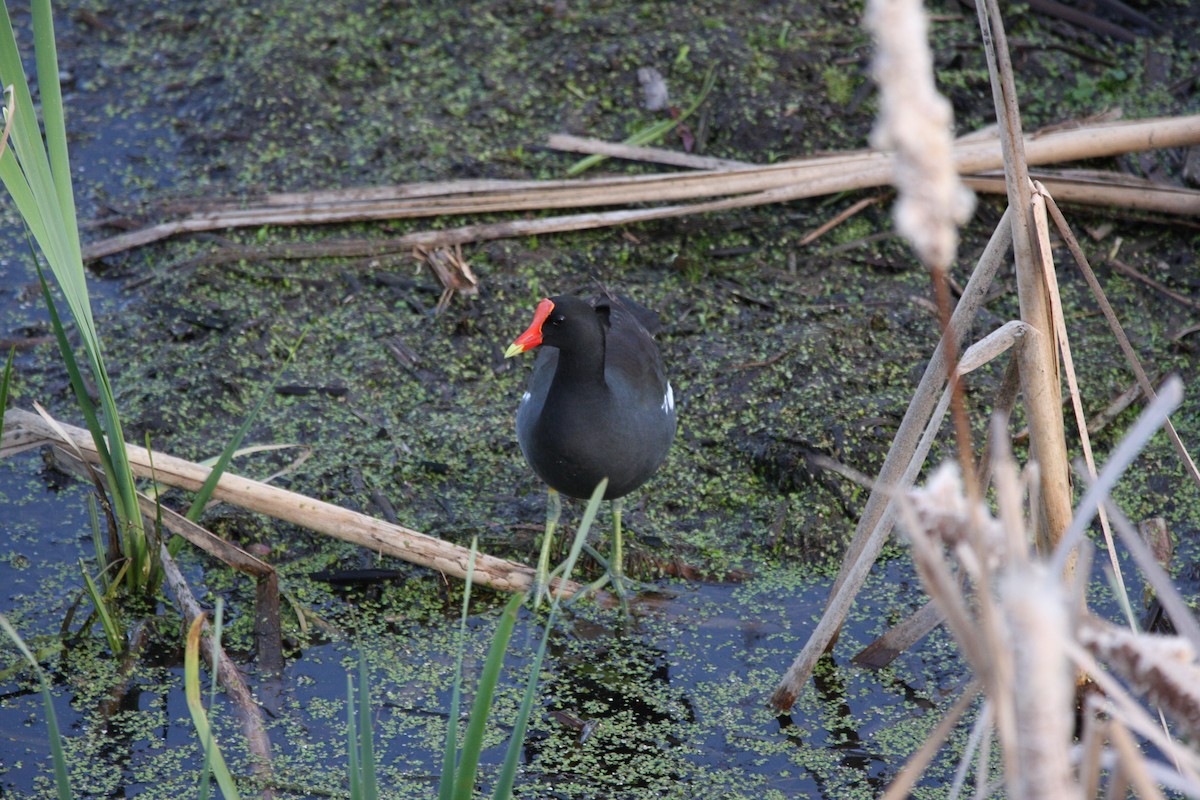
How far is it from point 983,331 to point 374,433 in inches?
72.2

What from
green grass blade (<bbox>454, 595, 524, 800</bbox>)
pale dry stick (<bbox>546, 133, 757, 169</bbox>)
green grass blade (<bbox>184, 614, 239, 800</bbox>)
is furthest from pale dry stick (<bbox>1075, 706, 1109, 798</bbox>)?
pale dry stick (<bbox>546, 133, 757, 169</bbox>)

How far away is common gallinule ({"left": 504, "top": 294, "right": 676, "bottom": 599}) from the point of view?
2896 mm

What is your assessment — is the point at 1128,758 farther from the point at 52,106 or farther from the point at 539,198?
the point at 539,198

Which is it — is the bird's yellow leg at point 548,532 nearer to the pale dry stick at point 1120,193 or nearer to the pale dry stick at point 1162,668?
the pale dry stick at point 1120,193

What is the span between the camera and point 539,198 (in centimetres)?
404

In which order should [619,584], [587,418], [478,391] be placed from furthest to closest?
[478,391] → [619,584] → [587,418]

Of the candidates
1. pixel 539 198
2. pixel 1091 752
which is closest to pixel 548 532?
pixel 539 198

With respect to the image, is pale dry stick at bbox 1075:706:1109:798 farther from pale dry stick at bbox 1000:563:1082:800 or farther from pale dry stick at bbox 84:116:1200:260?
pale dry stick at bbox 84:116:1200:260

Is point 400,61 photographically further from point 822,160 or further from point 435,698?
point 435,698

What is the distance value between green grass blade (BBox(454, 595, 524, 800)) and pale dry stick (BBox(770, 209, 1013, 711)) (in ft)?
3.04

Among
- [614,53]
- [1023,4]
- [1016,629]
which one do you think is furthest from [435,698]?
[1023,4]

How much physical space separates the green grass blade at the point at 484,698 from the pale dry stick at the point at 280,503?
1369mm

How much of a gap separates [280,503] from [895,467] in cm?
135

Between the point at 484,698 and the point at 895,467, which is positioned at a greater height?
the point at 895,467
